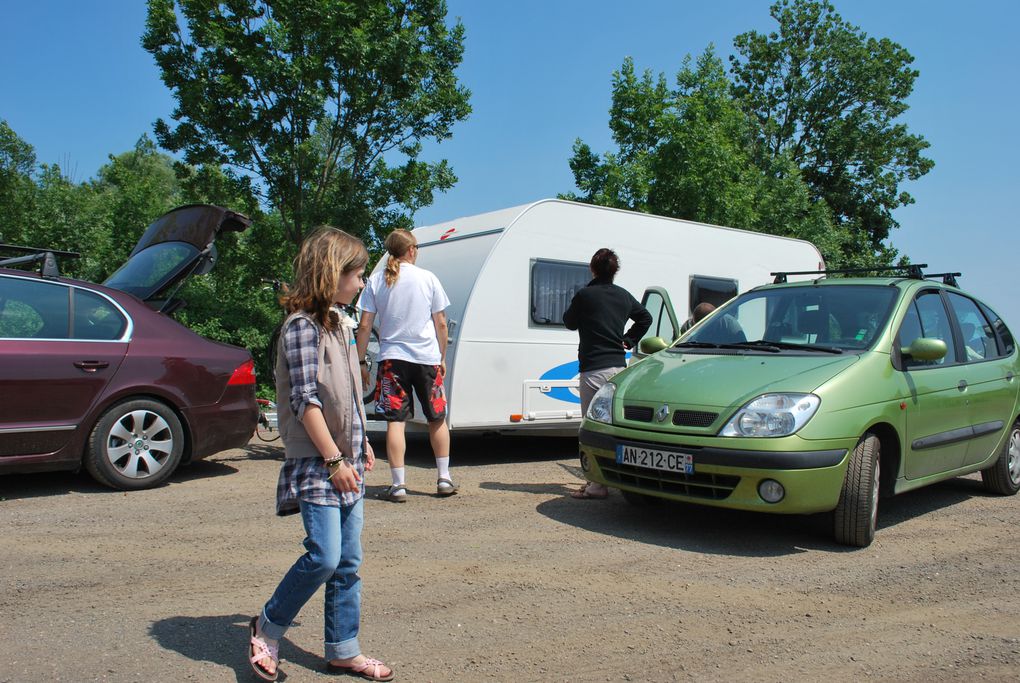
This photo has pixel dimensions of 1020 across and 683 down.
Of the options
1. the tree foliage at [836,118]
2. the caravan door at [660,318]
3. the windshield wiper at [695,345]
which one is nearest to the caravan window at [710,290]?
the caravan door at [660,318]

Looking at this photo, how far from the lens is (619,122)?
2177cm

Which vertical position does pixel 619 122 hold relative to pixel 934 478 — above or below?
above

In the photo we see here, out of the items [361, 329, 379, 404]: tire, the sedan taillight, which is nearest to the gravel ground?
the sedan taillight

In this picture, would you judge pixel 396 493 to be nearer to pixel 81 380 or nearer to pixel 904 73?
pixel 81 380

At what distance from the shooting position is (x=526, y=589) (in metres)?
4.16

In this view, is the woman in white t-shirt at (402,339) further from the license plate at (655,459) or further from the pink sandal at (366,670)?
the pink sandal at (366,670)

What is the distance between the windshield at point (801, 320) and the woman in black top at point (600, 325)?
50 cm

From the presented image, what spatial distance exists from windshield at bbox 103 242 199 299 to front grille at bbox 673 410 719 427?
437 centimetres

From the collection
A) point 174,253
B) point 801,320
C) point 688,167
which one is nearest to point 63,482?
point 174,253

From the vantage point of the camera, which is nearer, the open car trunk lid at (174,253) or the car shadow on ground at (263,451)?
the open car trunk lid at (174,253)

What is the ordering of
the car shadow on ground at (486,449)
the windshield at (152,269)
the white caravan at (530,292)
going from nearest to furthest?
1. the windshield at (152,269)
2. the white caravan at (530,292)
3. the car shadow on ground at (486,449)

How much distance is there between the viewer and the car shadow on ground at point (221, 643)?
10.5 feet

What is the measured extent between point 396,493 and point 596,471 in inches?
60.1

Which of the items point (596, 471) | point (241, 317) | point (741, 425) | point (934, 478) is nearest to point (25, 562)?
point (596, 471)
